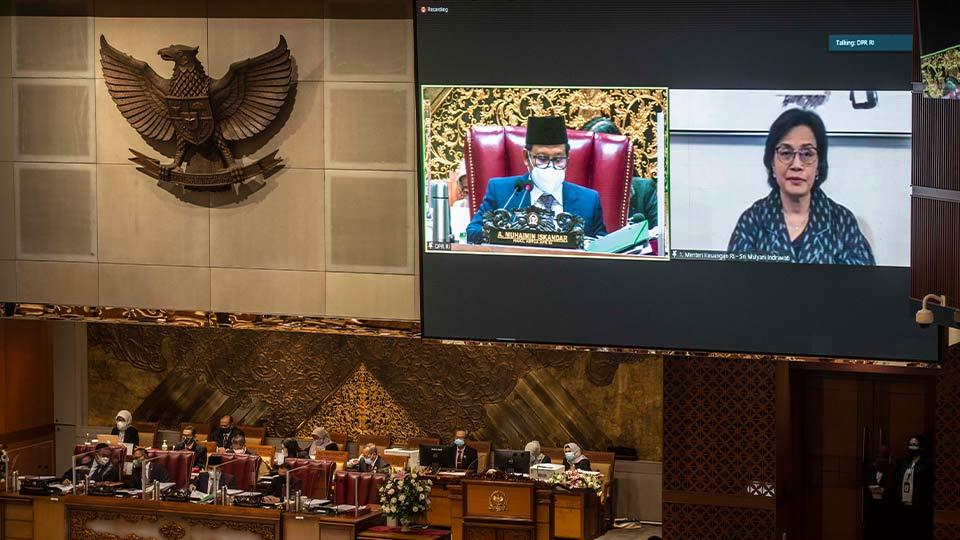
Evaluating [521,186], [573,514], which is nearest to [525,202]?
[521,186]

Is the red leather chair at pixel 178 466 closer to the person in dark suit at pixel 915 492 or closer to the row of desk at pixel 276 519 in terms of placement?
the row of desk at pixel 276 519

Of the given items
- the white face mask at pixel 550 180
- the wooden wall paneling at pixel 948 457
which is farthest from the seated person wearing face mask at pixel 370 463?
the wooden wall paneling at pixel 948 457

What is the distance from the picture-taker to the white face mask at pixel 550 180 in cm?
1153

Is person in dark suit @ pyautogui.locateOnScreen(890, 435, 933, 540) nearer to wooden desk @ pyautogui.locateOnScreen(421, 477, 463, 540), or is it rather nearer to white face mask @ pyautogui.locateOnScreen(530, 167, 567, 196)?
wooden desk @ pyautogui.locateOnScreen(421, 477, 463, 540)

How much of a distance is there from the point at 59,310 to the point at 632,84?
5.89m

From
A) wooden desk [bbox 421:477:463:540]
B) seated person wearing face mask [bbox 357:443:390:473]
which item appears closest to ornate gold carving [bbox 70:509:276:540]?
seated person wearing face mask [bbox 357:443:390:473]

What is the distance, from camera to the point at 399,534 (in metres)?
11.8

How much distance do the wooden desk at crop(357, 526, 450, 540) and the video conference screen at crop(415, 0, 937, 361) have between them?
1.69 meters

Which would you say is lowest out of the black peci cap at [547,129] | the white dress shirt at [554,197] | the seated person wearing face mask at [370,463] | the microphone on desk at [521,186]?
the seated person wearing face mask at [370,463]

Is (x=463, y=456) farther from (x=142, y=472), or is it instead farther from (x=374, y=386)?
(x=142, y=472)

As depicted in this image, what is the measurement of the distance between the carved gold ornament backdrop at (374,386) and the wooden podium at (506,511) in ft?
14.7

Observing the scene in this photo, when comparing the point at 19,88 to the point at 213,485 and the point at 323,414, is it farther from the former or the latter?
the point at 323,414

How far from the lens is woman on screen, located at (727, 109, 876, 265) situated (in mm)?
10852

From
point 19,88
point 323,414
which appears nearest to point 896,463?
point 323,414
